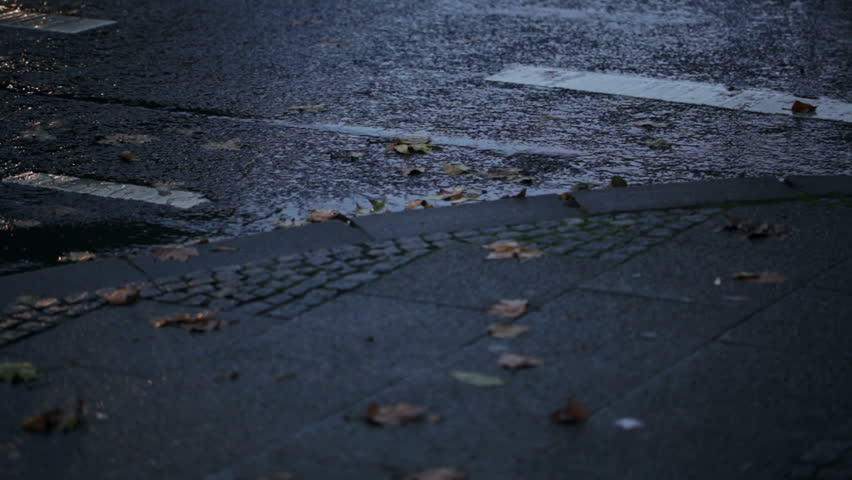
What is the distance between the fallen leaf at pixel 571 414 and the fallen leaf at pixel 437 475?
1.40 ft

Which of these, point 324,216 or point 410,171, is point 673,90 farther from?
point 324,216

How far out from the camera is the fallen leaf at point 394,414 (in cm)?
327

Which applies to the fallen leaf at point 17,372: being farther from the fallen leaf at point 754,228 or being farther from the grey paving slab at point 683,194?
the fallen leaf at point 754,228

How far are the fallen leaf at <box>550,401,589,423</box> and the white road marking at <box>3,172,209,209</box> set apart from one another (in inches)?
117

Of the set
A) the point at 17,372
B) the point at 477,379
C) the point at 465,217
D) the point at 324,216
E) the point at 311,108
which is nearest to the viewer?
the point at 477,379

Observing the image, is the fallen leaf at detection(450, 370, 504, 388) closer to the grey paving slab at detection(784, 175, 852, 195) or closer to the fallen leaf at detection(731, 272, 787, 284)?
the fallen leaf at detection(731, 272, 787, 284)

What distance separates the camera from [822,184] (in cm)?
543

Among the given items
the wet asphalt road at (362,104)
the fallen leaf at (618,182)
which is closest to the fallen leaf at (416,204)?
the wet asphalt road at (362,104)

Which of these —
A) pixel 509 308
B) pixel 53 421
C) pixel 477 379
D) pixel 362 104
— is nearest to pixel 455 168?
pixel 362 104

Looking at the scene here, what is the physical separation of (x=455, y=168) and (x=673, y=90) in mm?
2360

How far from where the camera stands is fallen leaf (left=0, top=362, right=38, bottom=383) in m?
3.70

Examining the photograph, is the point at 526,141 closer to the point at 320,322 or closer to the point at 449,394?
the point at 320,322

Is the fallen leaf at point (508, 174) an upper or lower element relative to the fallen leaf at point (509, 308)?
upper

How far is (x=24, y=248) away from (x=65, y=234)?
232 mm
